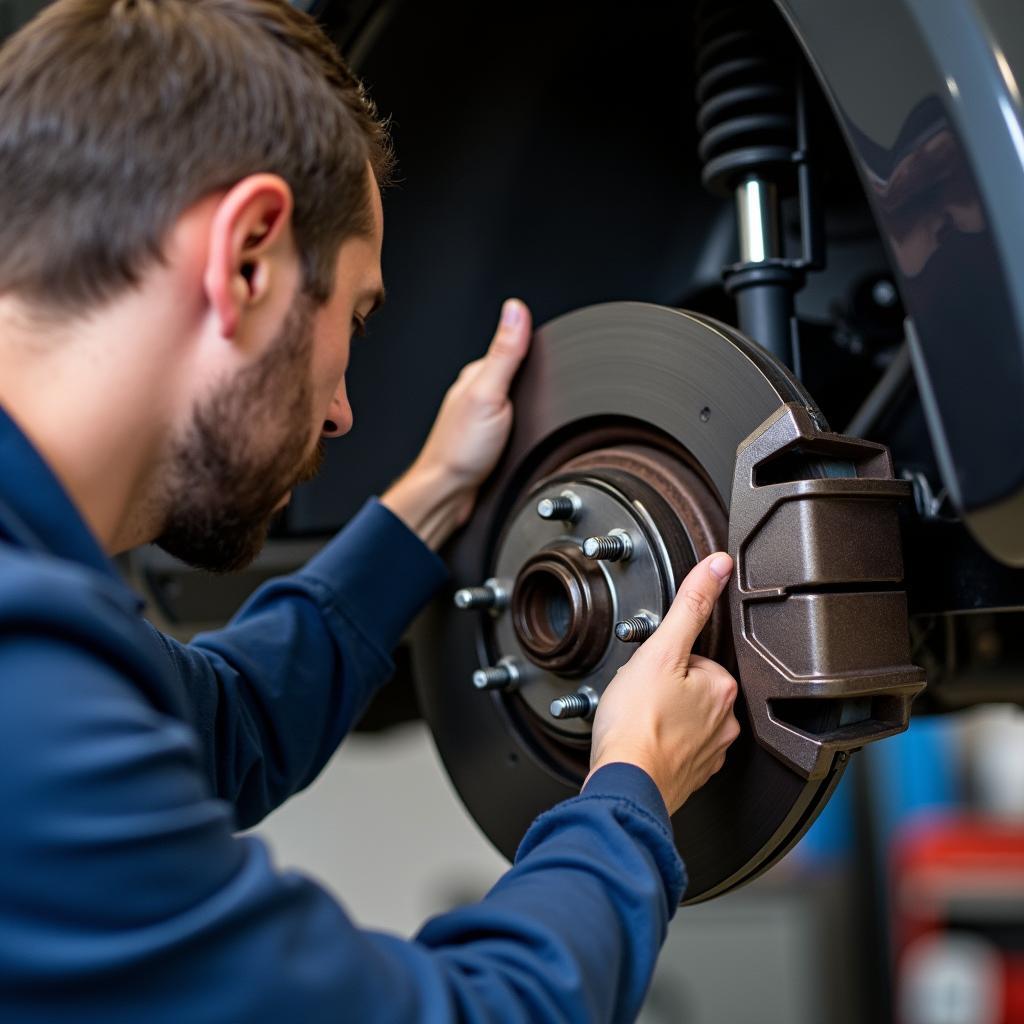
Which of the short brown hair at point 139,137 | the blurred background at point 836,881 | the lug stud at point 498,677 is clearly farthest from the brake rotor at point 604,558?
the blurred background at point 836,881

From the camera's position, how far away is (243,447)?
0.67 metres

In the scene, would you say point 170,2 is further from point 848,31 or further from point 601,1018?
point 601,1018

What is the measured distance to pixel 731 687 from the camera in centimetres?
70

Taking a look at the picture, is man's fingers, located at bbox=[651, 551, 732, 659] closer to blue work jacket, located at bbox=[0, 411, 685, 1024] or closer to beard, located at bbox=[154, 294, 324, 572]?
blue work jacket, located at bbox=[0, 411, 685, 1024]

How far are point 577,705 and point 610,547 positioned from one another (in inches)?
4.1

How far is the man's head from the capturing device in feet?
2.04

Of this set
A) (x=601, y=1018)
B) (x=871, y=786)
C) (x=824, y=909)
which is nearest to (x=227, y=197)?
(x=601, y=1018)

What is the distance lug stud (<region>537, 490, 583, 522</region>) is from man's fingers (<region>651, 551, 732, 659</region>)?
11cm

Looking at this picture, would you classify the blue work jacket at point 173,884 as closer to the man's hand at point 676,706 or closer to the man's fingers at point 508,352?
the man's hand at point 676,706

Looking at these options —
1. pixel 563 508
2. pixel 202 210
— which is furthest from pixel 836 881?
pixel 202 210

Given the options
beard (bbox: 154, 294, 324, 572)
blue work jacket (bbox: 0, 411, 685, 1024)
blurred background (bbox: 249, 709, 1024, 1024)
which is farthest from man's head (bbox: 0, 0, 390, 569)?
blurred background (bbox: 249, 709, 1024, 1024)

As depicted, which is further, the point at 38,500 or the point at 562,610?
the point at 562,610

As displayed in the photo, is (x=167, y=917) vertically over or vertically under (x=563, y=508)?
under

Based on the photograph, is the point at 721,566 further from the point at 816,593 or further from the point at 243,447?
the point at 243,447
